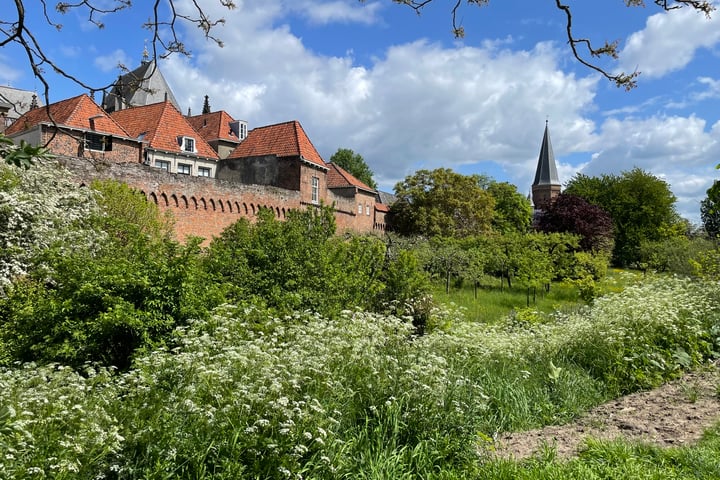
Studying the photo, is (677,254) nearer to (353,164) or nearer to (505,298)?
(505,298)

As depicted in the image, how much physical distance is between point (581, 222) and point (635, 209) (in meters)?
17.2

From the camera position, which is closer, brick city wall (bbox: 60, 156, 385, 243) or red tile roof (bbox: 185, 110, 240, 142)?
brick city wall (bbox: 60, 156, 385, 243)

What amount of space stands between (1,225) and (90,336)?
467 centimetres

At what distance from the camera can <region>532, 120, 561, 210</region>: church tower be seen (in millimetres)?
64250

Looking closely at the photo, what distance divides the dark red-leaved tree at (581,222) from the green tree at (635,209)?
39.8 ft

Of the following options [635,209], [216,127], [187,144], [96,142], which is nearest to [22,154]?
[96,142]

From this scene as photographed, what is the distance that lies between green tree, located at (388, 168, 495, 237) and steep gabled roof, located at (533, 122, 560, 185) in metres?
30.8

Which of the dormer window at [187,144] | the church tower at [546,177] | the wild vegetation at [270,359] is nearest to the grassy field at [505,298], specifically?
the wild vegetation at [270,359]

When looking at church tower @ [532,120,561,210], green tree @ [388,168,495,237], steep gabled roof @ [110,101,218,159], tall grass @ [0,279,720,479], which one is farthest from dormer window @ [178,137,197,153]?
church tower @ [532,120,561,210]

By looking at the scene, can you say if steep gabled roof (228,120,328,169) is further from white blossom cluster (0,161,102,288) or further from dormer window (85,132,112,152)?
dormer window (85,132,112,152)

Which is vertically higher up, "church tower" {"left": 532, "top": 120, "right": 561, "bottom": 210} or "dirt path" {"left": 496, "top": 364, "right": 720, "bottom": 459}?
"church tower" {"left": 532, "top": 120, "right": 561, "bottom": 210}

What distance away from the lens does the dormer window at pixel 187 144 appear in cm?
2811

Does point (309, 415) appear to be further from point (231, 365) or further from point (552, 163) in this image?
point (552, 163)

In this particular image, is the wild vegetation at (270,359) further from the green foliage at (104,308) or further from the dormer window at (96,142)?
the dormer window at (96,142)
